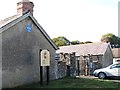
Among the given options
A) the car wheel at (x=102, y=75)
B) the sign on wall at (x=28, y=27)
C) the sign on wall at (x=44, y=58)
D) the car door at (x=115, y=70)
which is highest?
the sign on wall at (x=28, y=27)

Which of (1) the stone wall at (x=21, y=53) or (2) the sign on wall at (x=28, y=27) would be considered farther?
(2) the sign on wall at (x=28, y=27)

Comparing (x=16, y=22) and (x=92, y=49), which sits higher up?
(x=16, y=22)

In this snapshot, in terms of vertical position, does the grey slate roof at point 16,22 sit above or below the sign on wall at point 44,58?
above

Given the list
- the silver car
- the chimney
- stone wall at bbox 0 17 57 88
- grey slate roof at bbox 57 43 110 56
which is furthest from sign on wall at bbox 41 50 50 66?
grey slate roof at bbox 57 43 110 56

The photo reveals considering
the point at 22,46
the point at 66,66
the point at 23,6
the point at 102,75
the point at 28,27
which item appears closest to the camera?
the point at 22,46

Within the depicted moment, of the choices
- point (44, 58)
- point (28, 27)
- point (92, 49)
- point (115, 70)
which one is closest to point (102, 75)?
point (115, 70)

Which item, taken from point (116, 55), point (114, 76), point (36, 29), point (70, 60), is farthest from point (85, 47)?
point (36, 29)

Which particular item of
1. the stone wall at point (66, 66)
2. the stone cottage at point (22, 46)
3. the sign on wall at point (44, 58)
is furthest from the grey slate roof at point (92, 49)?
the sign on wall at point (44, 58)

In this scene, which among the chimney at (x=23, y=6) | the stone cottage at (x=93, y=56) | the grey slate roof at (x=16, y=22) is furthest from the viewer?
the stone cottage at (x=93, y=56)

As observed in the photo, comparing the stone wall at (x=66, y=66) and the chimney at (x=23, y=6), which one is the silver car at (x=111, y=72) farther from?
the chimney at (x=23, y=6)

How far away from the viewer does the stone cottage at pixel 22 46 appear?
17266mm

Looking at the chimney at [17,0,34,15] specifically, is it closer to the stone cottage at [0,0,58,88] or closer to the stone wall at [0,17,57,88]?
the stone cottage at [0,0,58,88]

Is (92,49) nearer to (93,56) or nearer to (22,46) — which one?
(93,56)

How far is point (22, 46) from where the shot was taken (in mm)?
18734
